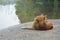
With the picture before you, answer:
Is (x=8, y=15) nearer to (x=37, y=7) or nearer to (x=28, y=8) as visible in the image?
(x=28, y=8)

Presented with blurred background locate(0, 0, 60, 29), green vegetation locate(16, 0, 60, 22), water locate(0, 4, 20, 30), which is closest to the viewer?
water locate(0, 4, 20, 30)

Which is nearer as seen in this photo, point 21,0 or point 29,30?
point 29,30

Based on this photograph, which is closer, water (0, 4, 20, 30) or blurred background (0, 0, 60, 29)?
water (0, 4, 20, 30)

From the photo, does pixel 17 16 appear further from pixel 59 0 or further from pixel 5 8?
pixel 59 0

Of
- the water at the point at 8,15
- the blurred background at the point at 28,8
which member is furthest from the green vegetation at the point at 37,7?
the water at the point at 8,15

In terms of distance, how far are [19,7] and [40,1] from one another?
0.50 metres

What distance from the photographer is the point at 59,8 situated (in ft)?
12.3

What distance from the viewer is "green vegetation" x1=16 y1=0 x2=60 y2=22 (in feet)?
11.6

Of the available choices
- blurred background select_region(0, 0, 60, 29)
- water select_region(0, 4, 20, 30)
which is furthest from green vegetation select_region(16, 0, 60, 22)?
water select_region(0, 4, 20, 30)

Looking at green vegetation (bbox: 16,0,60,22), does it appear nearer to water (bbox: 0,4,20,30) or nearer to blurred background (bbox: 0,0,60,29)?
blurred background (bbox: 0,0,60,29)

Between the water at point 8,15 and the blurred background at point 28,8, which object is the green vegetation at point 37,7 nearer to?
the blurred background at point 28,8

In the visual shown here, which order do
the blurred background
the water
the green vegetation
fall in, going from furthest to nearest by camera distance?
1. the green vegetation
2. the blurred background
3. the water

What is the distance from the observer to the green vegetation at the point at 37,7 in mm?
3541

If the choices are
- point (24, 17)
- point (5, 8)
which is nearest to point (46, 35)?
point (24, 17)
